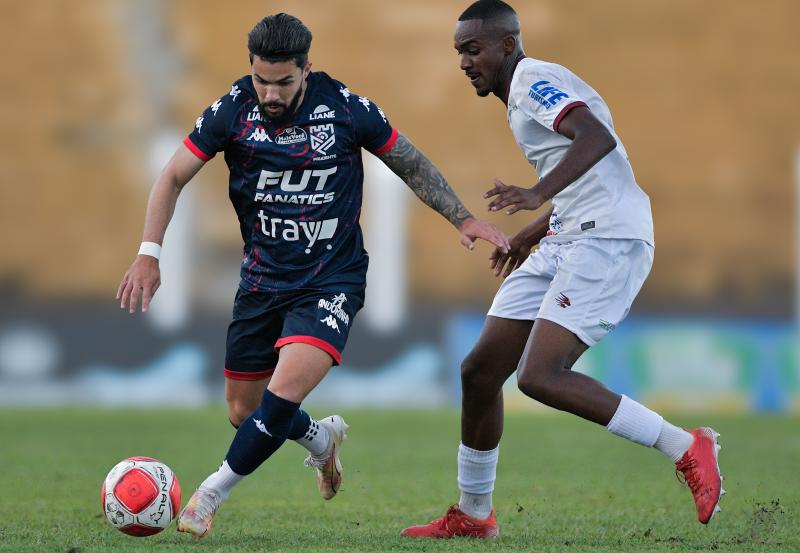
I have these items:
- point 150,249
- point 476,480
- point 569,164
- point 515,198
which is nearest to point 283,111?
point 150,249

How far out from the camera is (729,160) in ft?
61.2

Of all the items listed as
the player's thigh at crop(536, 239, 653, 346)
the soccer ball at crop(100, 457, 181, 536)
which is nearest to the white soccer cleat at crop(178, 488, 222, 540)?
the soccer ball at crop(100, 457, 181, 536)

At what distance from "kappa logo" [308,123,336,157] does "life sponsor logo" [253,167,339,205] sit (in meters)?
0.09

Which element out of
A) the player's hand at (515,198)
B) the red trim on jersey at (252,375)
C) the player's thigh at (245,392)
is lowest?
the player's thigh at (245,392)

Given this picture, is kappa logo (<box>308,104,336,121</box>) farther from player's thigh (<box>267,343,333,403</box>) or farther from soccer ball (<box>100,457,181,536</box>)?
soccer ball (<box>100,457,181,536</box>)

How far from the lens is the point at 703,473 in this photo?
5500 mm

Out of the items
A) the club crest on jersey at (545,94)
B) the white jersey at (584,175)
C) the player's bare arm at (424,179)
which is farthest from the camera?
the player's bare arm at (424,179)

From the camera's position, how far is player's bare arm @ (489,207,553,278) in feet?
21.0

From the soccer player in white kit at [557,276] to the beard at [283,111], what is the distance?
804 millimetres

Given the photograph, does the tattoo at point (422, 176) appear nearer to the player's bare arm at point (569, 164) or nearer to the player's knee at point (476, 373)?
the player's knee at point (476, 373)

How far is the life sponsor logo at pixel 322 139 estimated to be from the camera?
6.07 meters

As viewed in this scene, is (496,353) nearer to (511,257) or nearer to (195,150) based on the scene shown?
(511,257)

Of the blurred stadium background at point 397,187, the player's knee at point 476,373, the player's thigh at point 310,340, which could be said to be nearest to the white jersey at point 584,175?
the player's knee at point 476,373

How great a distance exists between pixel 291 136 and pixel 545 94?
3.93ft
